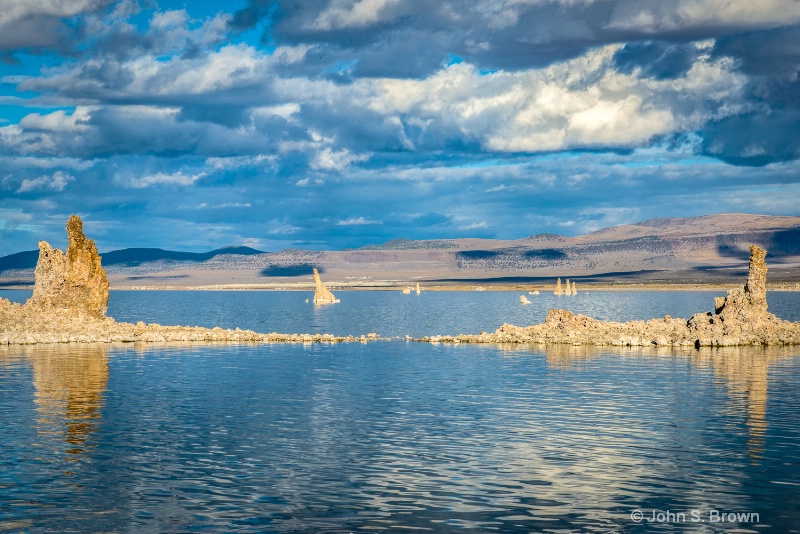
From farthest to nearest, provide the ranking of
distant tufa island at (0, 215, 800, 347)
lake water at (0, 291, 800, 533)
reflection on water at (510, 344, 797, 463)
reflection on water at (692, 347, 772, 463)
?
distant tufa island at (0, 215, 800, 347) < reflection on water at (510, 344, 797, 463) < reflection on water at (692, 347, 772, 463) < lake water at (0, 291, 800, 533)

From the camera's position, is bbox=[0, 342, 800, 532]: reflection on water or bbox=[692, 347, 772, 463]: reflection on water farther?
bbox=[692, 347, 772, 463]: reflection on water

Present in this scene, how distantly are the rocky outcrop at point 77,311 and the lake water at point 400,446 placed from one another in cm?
1643

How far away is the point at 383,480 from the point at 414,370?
84.2 ft

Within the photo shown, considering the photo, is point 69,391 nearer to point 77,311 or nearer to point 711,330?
point 77,311

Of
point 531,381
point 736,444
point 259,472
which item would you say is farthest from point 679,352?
point 259,472

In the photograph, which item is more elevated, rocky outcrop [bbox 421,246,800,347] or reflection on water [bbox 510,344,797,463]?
rocky outcrop [bbox 421,246,800,347]

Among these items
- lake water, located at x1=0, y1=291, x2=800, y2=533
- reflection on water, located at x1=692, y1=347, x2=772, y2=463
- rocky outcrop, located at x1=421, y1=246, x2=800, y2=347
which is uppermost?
rocky outcrop, located at x1=421, y1=246, x2=800, y2=347

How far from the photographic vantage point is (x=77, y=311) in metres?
70.1

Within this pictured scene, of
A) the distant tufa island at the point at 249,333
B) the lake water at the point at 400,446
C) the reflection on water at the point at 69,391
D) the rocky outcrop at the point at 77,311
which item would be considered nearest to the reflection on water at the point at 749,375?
the lake water at the point at 400,446

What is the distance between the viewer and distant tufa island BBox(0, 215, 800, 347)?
62375 millimetres

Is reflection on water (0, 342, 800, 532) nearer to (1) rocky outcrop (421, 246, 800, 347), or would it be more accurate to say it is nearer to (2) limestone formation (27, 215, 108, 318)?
(1) rocky outcrop (421, 246, 800, 347)

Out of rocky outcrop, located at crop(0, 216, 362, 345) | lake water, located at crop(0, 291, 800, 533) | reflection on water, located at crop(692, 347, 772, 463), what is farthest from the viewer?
rocky outcrop, located at crop(0, 216, 362, 345)

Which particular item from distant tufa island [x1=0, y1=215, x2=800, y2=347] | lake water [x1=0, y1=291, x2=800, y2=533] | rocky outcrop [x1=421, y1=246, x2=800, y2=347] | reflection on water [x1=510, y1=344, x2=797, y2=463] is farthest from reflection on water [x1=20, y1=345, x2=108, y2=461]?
rocky outcrop [x1=421, y1=246, x2=800, y2=347]

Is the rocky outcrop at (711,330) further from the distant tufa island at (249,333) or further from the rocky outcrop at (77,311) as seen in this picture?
the rocky outcrop at (77,311)
